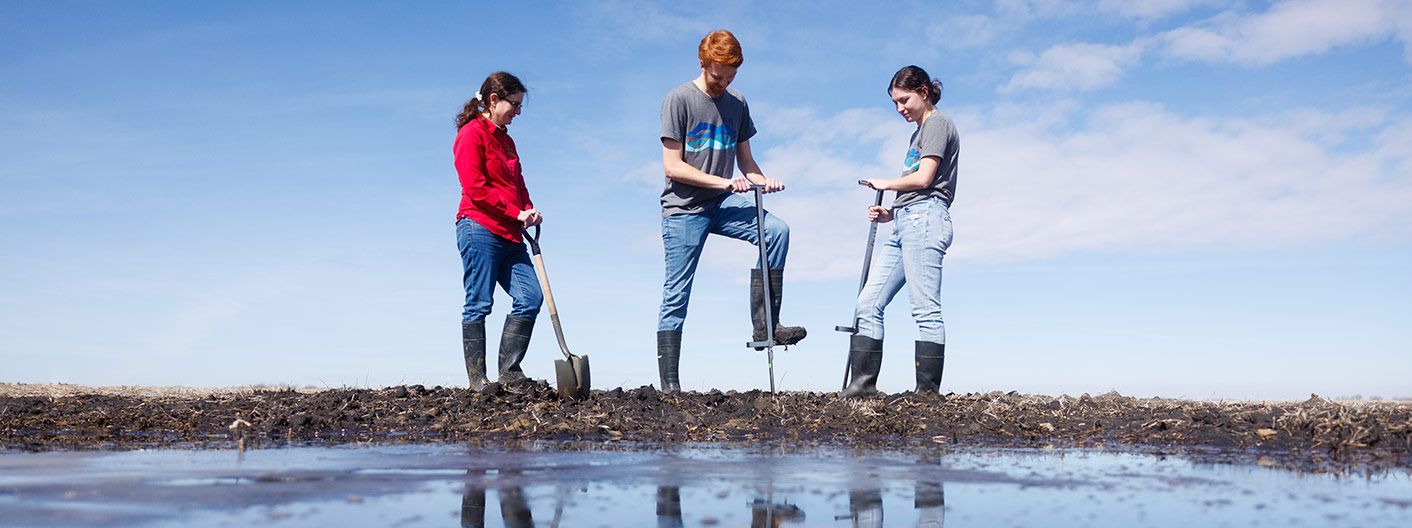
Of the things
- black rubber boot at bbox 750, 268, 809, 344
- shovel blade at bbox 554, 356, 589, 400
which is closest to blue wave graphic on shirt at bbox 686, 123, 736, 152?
black rubber boot at bbox 750, 268, 809, 344

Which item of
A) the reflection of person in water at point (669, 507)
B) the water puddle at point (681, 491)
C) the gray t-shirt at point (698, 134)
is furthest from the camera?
the gray t-shirt at point (698, 134)

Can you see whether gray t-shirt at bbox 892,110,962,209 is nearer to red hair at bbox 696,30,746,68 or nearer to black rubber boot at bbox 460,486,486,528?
red hair at bbox 696,30,746,68

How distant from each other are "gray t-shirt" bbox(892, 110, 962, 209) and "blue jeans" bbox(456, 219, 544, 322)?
274 cm

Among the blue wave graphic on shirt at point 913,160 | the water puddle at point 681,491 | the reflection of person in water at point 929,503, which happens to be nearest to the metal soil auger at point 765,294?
the blue wave graphic on shirt at point 913,160

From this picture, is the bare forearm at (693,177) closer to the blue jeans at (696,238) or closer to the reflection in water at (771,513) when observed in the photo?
the blue jeans at (696,238)

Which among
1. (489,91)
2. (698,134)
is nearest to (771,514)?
(698,134)

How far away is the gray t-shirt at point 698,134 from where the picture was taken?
6664 mm

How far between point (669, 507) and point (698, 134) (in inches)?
171

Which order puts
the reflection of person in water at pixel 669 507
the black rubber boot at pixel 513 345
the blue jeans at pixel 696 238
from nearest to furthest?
the reflection of person in water at pixel 669 507, the blue jeans at pixel 696 238, the black rubber boot at pixel 513 345

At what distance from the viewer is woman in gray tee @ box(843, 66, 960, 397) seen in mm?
6395

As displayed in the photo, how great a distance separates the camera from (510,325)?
23.0 ft

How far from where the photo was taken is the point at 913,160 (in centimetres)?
676

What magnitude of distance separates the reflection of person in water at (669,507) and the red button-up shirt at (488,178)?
411 cm

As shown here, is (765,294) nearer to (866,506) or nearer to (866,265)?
(866,265)
